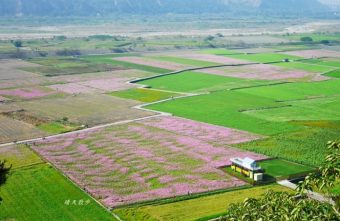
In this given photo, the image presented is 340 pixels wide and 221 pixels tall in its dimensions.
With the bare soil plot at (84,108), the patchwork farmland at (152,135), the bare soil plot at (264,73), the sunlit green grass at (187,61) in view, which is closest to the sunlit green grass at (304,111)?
the patchwork farmland at (152,135)

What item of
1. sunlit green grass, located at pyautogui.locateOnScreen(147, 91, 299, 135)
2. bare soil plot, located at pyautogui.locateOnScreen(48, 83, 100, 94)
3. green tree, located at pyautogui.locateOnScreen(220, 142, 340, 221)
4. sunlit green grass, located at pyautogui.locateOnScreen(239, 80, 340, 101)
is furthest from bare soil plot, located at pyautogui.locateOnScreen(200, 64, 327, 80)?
green tree, located at pyautogui.locateOnScreen(220, 142, 340, 221)

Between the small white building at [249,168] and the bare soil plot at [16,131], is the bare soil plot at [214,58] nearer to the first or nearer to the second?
the bare soil plot at [16,131]

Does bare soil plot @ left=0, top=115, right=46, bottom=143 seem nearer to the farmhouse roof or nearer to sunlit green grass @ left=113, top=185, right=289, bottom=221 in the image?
Answer: sunlit green grass @ left=113, top=185, right=289, bottom=221

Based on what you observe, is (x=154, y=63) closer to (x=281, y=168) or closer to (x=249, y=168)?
(x=281, y=168)

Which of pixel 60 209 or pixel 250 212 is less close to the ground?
pixel 250 212

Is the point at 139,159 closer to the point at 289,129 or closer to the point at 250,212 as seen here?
the point at 289,129

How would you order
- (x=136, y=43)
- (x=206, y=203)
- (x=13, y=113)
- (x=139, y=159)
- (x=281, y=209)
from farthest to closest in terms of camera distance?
(x=136, y=43) → (x=13, y=113) → (x=139, y=159) → (x=206, y=203) → (x=281, y=209)

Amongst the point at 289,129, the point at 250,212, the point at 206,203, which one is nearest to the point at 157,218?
the point at 206,203
